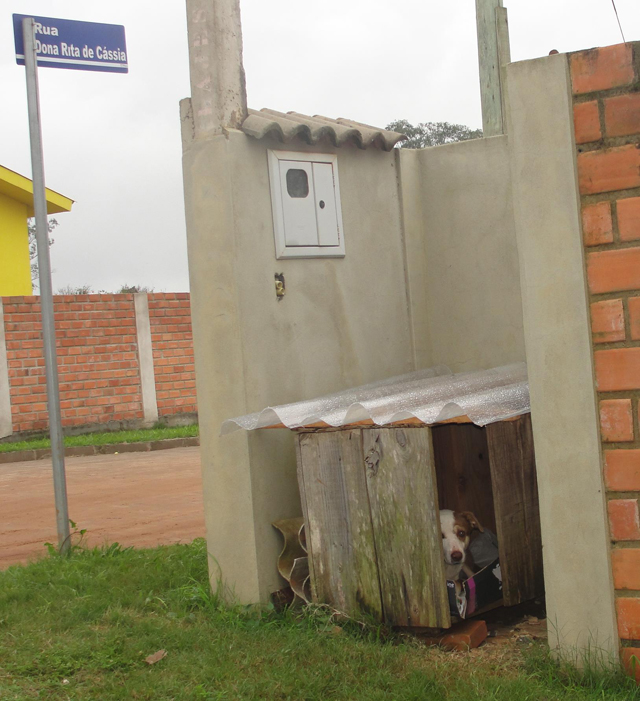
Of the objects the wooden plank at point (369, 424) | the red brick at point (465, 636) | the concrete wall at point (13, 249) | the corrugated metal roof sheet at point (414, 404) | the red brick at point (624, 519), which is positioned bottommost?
the red brick at point (465, 636)

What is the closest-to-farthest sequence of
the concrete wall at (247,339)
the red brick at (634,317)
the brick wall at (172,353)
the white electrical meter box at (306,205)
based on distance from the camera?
the red brick at (634,317)
the concrete wall at (247,339)
the white electrical meter box at (306,205)
the brick wall at (172,353)

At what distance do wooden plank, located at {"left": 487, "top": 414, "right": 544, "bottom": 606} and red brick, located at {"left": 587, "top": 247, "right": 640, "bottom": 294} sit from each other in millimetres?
961

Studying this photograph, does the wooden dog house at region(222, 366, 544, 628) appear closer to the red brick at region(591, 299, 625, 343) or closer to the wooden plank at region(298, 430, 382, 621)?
the wooden plank at region(298, 430, 382, 621)

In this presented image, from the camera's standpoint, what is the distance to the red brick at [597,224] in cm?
307

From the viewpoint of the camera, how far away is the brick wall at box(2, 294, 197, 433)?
46.4ft

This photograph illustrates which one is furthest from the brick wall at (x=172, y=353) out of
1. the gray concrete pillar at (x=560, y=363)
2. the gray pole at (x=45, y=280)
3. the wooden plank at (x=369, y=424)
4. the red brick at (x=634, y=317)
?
the red brick at (x=634, y=317)

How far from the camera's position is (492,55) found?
9.59m

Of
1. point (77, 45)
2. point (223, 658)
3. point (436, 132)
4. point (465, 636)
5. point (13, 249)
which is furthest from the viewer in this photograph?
point (436, 132)

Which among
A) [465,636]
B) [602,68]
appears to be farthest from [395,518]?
[602,68]

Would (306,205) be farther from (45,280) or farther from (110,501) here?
(110,501)

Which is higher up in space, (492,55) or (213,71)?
(492,55)

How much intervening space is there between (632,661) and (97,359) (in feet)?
41.5

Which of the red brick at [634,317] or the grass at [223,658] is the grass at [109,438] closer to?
the grass at [223,658]

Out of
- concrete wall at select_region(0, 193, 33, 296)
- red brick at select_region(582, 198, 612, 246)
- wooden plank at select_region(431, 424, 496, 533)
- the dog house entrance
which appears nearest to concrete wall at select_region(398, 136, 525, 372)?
wooden plank at select_region(431, 424, 496, 533)
